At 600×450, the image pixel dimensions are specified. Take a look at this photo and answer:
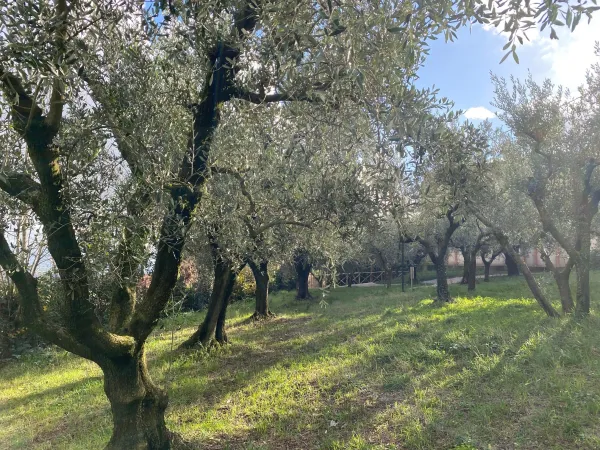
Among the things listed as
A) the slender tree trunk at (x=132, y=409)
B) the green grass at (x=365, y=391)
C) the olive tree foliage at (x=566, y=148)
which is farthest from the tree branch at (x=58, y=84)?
the olive tree foliage at (x=566, y=148)

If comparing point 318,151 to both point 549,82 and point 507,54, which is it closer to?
point 507,54

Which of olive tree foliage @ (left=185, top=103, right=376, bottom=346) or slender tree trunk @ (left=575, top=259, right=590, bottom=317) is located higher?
olive tree foliage @ (left=185, top=103, right=376, bottom=346)

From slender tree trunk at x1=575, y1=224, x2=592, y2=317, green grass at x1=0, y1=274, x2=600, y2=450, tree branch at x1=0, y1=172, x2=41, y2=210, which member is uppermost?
tree branch at x1=0, y1=172, x2=41, y2=210

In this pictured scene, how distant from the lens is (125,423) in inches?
194

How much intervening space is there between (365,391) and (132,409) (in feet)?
12.4

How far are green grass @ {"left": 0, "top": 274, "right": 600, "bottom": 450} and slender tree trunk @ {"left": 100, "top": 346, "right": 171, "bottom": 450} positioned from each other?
811mm

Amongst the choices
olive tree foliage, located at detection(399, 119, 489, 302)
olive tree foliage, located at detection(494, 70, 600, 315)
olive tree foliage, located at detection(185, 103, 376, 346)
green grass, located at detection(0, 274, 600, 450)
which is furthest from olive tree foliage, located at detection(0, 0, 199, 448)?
olive tree foliage, located at detection(494, 70, 600, 315)

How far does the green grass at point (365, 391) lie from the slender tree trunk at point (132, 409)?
811mm

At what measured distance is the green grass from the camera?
5.34 m

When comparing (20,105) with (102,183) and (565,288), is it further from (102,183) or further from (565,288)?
(565,288)

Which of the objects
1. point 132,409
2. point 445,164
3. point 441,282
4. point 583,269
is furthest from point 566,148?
point 132,409

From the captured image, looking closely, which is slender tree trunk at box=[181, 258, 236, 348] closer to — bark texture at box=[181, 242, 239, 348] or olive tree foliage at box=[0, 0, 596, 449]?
bark texture at box=[181, 242, 239, 348]

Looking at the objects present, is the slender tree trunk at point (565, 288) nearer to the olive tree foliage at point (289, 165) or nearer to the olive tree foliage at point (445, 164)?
the olive tree foliage at point (445, 164)

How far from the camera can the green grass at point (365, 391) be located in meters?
5.34
